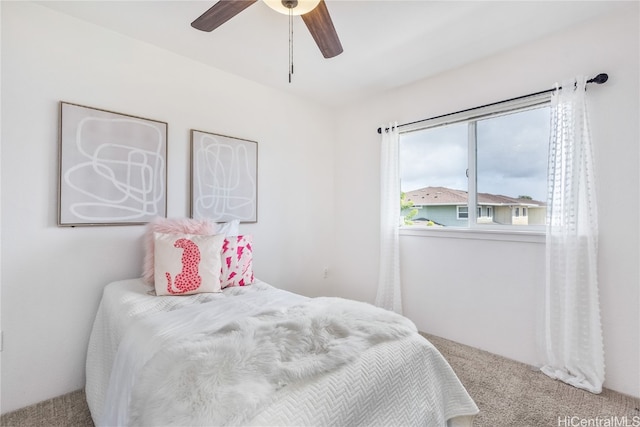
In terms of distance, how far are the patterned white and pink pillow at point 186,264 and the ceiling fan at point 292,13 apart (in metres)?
1.22

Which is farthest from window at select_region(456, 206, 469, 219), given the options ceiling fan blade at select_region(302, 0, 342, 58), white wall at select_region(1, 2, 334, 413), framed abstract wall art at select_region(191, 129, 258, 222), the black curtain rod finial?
white wall at select_region(1, 2, 334, 413)

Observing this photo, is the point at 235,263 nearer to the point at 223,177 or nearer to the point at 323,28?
the point at 223,177

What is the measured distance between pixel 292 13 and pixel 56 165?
166 cm

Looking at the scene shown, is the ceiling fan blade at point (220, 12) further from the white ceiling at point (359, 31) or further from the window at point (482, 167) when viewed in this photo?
the window at point (482, 167)

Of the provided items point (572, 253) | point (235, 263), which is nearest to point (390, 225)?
point (572, 253)

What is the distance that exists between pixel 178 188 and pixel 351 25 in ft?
5.61

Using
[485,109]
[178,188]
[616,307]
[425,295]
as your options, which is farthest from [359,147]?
[616,307]

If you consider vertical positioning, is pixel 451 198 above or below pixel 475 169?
below

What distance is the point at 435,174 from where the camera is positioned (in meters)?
2.79

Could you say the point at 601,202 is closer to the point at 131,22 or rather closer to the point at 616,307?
the point at 616,307

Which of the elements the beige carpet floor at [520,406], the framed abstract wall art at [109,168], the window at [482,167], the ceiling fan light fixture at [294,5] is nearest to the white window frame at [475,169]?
the window at [482,167]

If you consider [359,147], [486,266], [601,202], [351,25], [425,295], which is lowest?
[425,295]

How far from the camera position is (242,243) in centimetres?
Answer: 211

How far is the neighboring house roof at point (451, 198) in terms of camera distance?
7.62ft
